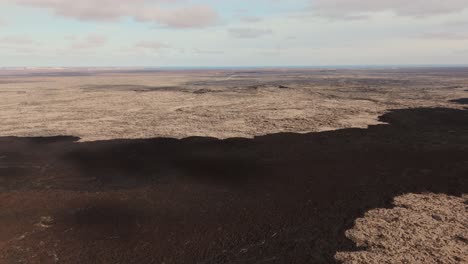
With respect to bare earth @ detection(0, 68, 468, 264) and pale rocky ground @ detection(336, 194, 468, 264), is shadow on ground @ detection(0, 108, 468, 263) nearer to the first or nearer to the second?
bare earth @ detection(0, 68, 468, 264)

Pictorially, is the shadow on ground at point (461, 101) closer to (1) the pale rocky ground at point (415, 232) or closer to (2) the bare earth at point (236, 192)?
(2) the bare earth at point (236, 192)

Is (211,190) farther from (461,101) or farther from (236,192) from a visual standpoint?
(461,101)

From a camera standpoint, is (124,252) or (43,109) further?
(43,109)

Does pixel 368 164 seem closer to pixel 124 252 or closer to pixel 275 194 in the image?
pixel 275 194

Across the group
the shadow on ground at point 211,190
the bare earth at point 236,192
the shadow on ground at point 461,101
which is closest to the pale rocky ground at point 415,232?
the bare earth at point 236,192

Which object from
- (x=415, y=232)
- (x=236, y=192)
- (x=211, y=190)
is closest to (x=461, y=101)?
(x=415, y=232)

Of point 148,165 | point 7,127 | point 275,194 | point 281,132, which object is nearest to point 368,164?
point 275,194

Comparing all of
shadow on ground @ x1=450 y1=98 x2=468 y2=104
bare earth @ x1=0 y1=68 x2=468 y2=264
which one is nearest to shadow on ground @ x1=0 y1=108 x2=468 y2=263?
bare earth @ x1=0 y1=68 x2=468 y2=264
